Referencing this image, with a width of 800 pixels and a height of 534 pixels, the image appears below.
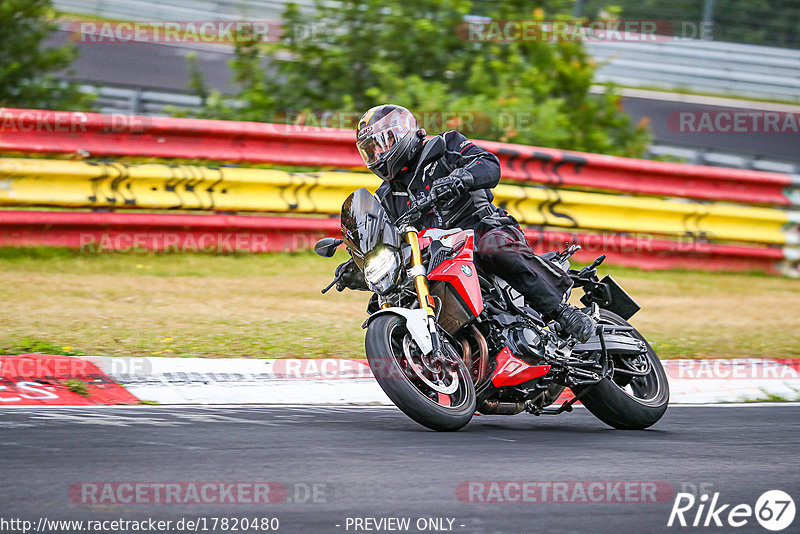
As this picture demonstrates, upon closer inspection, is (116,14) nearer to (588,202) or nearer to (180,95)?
(180,95)

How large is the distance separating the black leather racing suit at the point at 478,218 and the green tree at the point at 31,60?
287 inches

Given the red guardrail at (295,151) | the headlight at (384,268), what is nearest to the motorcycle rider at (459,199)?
the headlight at (384,268)

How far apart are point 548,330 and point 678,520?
1901 mm

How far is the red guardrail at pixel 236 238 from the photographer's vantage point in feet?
30.9

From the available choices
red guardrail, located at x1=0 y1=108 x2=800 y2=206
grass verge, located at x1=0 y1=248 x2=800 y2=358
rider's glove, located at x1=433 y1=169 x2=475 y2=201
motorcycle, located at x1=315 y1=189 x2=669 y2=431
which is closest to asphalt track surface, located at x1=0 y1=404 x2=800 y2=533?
motorcycle, located at x1=315 y1=189 x2=669 y2=431

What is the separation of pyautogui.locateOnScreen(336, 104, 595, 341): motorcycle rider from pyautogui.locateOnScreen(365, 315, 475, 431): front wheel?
62 cm

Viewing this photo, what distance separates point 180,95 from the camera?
1390 cm

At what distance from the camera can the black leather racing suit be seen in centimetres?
546

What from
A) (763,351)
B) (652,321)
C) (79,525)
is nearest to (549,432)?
(79,525)

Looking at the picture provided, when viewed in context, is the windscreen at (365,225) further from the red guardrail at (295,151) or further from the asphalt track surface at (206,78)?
the asphalt track surface at (206,78)

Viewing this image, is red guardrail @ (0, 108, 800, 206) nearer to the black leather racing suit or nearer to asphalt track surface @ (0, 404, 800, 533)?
asphalt track surface @ (0, 404, 800, 533)

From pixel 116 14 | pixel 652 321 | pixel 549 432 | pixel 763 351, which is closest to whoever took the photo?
pixel 549 432

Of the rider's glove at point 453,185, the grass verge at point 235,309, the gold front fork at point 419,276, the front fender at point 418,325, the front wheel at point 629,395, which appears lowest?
the grass verge at point 235,309

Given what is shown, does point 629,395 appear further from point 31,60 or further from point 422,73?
point 31,60
